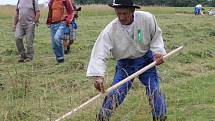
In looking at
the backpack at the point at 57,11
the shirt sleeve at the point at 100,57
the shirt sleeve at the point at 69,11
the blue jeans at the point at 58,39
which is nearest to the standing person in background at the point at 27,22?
the backpack at the point at 57,11

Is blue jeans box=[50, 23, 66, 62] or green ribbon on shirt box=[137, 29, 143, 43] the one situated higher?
green ribbon on shirt box=[137, 29, 143, 43]

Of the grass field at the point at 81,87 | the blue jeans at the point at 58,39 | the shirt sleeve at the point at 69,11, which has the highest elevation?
the shirt sleeve at the point at 69,11

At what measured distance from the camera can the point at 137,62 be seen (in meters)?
5.34

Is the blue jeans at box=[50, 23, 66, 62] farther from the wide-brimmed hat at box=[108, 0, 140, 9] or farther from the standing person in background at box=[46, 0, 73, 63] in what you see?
the wide-brimmed hat at box=[108, 0, 140, 9]

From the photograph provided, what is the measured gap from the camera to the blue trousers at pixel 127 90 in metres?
5.12

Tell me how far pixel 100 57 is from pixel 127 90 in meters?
0.53

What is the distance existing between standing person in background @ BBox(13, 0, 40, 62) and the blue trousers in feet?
17.4

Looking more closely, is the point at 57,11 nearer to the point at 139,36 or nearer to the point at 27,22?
the point at 27,22

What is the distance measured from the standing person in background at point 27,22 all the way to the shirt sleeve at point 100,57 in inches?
216

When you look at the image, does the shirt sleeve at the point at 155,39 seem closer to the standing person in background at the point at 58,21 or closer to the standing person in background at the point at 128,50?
the standing person in background at the point at 128,50

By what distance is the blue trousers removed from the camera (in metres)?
5.12

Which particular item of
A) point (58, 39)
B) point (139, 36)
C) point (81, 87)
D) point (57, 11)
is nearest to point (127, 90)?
point (139, 36)

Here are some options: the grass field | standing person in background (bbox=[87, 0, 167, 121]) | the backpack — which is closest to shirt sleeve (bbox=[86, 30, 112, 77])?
standing person in background (bbox=[87, 0, 167, 121])

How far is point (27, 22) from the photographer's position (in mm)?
10375
